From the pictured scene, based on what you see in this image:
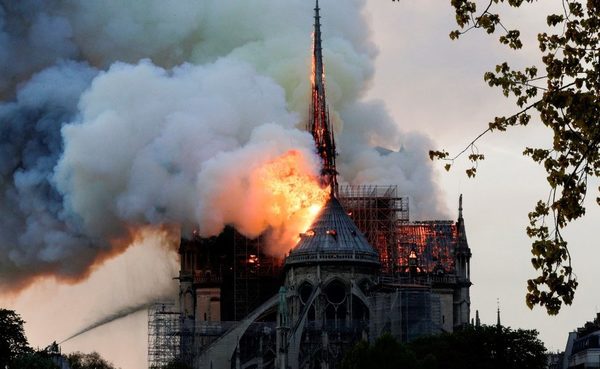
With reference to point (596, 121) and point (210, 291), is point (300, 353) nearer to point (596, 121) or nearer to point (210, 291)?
point (210, 291)

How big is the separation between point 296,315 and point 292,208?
9.44 m

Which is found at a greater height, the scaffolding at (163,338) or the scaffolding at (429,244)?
the scaffolding at (429,244)

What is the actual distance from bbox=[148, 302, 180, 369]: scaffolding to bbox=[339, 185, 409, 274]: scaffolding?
20.0m

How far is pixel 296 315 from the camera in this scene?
174 m

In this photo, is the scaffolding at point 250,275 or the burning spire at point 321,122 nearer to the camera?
the burning spire at point 321,122

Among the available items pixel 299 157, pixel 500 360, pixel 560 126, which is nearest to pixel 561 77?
pixel 560 126

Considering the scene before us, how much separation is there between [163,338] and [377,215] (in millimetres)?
23973

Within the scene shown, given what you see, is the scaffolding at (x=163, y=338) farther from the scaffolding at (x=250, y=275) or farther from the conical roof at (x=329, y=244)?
the conical roof at (x=329, y=244)

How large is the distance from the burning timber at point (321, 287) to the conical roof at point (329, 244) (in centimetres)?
9

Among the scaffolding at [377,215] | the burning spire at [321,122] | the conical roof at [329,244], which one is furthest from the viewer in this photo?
the scaffolding at [377,215]

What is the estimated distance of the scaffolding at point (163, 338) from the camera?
176250 mm

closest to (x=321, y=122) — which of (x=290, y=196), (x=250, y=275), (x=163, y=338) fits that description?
(x=290, y=196)

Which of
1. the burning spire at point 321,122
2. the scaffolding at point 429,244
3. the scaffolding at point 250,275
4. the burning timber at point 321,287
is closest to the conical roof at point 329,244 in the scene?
the burning timber at point 321,287

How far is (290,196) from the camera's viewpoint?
17212 centimetres
